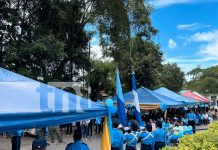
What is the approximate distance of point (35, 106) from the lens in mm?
5281

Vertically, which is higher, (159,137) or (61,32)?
(61,32)

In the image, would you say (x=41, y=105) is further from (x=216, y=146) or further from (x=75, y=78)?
(x=75, y=78)

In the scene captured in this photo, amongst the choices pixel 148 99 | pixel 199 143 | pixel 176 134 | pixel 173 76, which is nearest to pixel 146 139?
pixel 176 134

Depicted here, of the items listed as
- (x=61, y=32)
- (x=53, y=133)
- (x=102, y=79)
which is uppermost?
(x=61, y=32)

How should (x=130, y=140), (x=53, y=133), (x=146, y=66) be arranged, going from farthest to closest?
(x=146, y=66) → (x=53, y=133) → (x=130, y=140)

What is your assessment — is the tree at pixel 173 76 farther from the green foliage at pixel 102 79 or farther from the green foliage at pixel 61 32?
the green foliage at pixel 61 32

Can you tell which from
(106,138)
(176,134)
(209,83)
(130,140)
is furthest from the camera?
(209,83)

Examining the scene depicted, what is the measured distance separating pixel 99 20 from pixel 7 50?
20.9 ft

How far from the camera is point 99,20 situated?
907 inches

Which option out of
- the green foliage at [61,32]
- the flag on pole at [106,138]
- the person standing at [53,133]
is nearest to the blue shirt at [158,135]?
the flag on pole at [106,138]

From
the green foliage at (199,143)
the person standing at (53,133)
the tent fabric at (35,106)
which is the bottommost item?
the person standing at (53,133)

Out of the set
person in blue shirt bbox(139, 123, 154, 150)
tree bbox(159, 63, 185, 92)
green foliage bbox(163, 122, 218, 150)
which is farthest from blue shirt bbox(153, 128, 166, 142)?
tree bbox(159, 63, 185, 92)

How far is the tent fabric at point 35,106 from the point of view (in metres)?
4.76

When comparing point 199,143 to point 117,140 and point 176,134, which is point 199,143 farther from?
point 176,134
